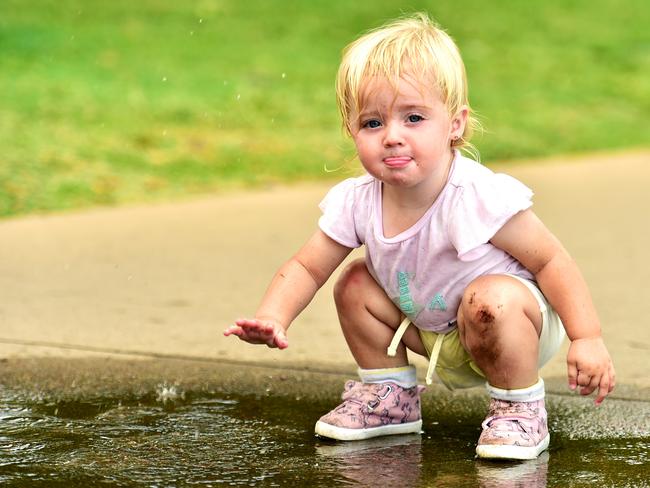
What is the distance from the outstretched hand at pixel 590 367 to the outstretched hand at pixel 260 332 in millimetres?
644

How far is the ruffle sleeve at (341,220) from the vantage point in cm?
307

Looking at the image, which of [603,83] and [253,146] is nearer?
[253,146]

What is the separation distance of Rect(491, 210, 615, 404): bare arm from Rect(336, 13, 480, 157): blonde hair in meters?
0.32

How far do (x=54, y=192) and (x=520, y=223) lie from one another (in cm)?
381

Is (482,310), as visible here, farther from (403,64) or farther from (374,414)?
(403,64)

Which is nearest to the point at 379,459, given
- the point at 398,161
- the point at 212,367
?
the point at 398,161

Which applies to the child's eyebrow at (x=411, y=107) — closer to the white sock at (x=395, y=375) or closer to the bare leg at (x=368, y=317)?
the bare leg at (x=368, y=317)

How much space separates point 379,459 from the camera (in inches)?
112

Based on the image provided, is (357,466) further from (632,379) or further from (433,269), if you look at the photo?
(632,379)

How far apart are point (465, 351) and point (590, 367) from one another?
348mm

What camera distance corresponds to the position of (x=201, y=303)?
4488 mm

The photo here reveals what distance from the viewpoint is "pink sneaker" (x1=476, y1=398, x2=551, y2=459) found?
9.27ft

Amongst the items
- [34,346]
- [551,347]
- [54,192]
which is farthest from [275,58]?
[551,347]

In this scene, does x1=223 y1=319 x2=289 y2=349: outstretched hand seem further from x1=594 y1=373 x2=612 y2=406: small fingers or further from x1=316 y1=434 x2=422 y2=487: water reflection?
x1=594 y1=373 x2=612 y2=406: small fingers
